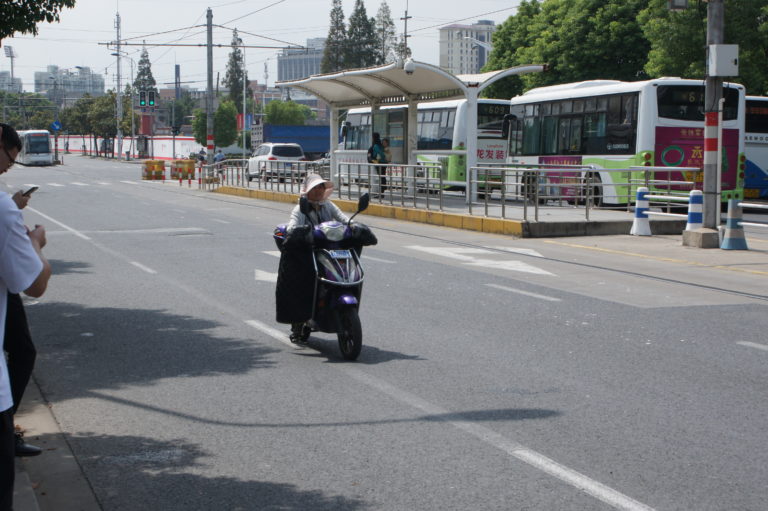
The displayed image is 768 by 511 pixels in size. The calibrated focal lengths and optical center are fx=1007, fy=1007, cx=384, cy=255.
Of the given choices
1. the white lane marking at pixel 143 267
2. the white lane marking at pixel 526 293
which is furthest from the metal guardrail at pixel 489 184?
the white lane marking at pixel 143 267

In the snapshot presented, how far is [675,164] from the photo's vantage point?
2405 centimetres

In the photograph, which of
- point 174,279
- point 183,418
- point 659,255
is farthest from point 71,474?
point 659,255

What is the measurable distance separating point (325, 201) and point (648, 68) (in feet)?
105

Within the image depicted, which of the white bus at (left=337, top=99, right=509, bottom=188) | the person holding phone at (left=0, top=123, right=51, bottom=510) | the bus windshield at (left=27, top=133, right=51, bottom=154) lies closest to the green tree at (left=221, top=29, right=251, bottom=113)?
the bus windshield at (left=27, top=133, right=51, bottom=154)

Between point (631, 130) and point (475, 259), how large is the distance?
11.0 meters

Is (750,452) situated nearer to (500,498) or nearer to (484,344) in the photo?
(500,498)

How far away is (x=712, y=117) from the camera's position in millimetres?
15984

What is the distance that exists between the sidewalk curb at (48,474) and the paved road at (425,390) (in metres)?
0.06

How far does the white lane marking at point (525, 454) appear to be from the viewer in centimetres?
448

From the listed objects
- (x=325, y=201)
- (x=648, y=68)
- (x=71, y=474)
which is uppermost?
(x=648, y=68)

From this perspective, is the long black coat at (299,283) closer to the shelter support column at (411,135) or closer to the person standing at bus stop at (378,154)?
the shelter support column at (411,135)

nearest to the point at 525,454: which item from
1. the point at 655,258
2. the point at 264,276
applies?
the point at 264,276

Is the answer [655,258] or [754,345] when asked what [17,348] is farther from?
[655,258]

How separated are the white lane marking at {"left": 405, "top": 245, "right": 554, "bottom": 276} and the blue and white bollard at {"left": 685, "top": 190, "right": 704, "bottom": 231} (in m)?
3.62
